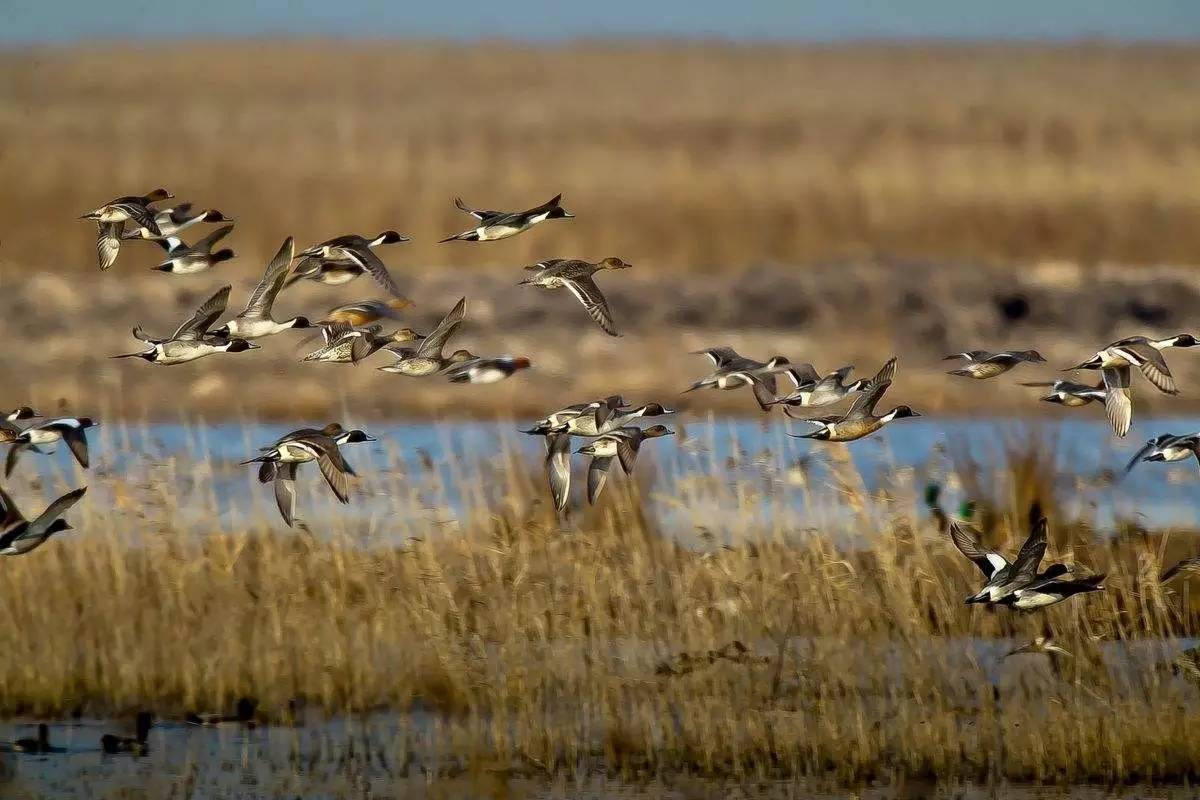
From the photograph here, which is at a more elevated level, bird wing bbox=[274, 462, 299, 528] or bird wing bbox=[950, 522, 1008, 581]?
bird wing bbox=[274, 462, 299, 528]

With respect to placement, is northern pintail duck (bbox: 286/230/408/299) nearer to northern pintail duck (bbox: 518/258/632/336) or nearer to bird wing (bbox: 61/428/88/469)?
northern pintail duck (bbox: 518/258/632/336)

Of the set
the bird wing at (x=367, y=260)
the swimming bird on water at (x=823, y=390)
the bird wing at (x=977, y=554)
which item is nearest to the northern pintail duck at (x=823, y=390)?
the swimming bird on water at (x=823, y=390)

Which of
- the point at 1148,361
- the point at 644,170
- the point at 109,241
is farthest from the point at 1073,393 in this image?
the point at 644,170

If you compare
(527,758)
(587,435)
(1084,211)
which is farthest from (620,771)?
(1084,211)

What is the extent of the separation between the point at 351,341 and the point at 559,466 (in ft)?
4.90

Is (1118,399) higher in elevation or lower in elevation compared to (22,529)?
higher

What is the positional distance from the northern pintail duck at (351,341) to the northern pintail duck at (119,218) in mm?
1100

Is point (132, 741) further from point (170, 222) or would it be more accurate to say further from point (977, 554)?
point (977, 554)

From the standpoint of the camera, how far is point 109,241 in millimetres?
11211

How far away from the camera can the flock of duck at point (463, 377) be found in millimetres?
10039

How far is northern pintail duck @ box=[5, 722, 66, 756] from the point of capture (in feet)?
36.0

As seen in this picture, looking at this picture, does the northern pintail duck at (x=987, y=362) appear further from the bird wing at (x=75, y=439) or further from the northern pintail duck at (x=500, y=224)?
the bird wing at (x=75, y=439)

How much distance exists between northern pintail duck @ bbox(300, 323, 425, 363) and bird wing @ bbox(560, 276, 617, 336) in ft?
3.45

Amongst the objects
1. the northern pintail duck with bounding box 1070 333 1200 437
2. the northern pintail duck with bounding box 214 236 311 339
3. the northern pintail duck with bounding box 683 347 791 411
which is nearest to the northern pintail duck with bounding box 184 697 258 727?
the northern pintail duck with bounding box 214 236 311 339
